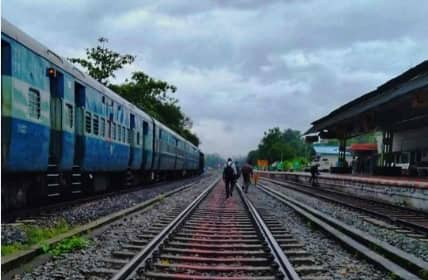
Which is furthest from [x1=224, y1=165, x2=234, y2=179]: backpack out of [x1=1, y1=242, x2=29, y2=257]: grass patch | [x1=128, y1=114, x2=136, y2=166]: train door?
[x1=1, y1=242, x2=29, y2=257]: grass patch

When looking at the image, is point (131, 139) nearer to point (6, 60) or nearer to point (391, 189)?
point (391, 189)

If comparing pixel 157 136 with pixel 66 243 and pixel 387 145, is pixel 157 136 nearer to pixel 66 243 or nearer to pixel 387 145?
pixel 387 145

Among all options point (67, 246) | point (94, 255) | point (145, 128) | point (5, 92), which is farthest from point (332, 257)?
point (145, 128)

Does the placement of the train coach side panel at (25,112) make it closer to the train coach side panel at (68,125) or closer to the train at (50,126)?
the train at (50,126)

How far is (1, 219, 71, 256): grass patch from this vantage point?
7.32 metres

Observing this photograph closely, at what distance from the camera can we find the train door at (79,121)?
14.1 meters

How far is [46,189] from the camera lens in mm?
12633

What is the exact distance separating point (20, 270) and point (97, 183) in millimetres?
12398

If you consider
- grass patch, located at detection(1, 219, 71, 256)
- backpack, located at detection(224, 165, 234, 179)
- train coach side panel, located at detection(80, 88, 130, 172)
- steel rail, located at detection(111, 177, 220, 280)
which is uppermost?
train coach side panel, located at detection(80, 88, 130, 172)

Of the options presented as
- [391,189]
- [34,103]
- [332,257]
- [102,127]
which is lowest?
[332,257]

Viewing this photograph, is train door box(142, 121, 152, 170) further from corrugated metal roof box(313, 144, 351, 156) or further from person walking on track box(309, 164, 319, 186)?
corrugated metal roof box(313, 144, 351, 156)

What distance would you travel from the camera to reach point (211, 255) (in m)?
7.88

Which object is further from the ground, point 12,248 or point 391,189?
point 391,189

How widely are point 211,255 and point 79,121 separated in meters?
7.39
